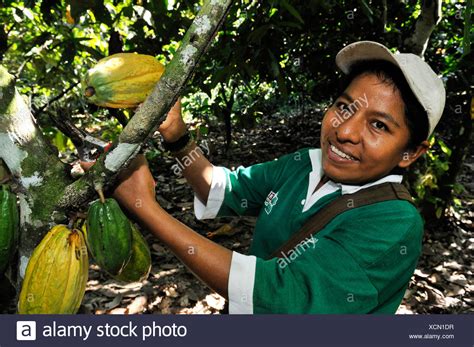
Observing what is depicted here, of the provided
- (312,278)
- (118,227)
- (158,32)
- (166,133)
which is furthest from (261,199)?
(158,32)

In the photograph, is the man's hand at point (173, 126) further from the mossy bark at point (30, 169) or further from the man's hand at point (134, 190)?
the mossy bark at point (30, 169)

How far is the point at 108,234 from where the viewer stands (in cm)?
93

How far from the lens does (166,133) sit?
4.77 feet

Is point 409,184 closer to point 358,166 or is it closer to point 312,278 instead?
point 358,166

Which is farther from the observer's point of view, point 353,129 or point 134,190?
point 353,129

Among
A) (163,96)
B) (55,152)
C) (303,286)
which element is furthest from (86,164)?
(303,286)

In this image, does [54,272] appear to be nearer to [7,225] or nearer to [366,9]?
[7,225]

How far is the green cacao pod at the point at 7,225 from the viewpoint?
0.94 m

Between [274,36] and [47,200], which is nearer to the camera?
[47,200]

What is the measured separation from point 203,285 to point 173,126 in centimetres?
156

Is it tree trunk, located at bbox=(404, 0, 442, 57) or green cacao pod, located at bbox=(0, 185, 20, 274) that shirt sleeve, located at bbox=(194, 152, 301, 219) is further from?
tree trunk, located at bbox=(404, 0, 442, 57)

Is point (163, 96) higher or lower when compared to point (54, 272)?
higher

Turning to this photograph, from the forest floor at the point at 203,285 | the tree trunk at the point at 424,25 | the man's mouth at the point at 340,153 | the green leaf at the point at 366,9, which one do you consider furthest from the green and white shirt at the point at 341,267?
the tree trunk at the point at 424,25

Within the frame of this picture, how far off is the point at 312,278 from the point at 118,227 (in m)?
0.50
